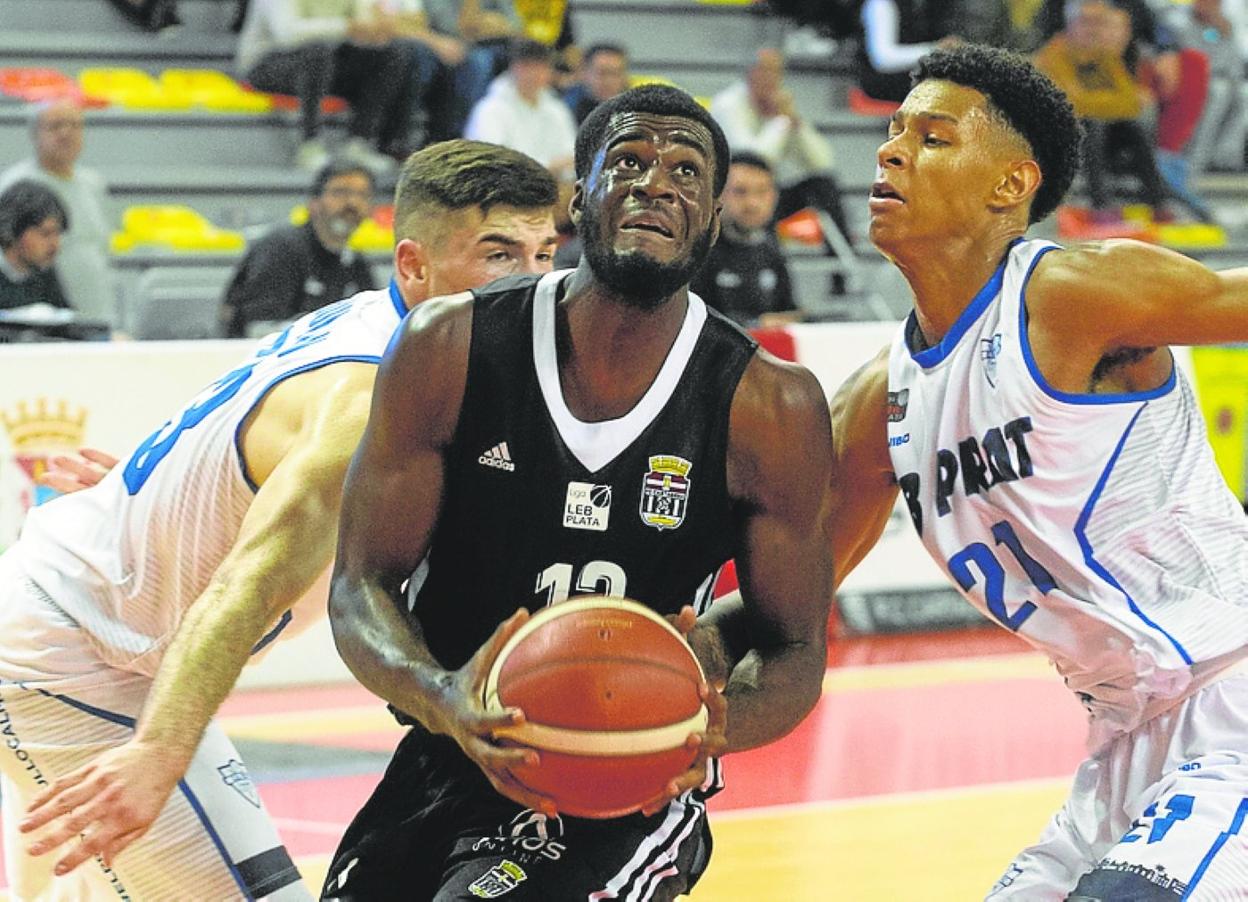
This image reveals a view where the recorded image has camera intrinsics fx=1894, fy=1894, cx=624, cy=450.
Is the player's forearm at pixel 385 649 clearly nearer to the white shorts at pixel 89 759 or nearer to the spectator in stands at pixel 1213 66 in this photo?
the white shorts at pixel 89 759

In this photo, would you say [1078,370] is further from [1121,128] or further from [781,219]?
[1121,128]

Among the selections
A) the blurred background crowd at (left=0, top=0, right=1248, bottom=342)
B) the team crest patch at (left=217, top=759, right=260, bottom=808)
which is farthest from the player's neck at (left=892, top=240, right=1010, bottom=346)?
the blurred background crowd at (left=0, top=0, right=1248, bottom=342)

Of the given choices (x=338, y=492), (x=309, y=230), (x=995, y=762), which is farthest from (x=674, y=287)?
(x=309, y=230)

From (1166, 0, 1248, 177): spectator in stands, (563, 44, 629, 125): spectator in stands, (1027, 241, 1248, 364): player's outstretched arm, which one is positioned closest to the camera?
(1027, 241, 1248, 364): player's outstretched arm

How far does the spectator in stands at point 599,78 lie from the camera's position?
40.0 feet

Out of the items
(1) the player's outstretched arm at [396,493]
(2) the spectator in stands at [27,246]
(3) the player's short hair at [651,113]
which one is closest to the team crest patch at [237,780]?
(1) the player's outstretched arm at [396,493]

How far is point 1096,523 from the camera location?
3830 mm

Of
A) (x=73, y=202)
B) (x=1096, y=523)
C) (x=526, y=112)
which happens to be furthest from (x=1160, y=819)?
(x=526, y=112)

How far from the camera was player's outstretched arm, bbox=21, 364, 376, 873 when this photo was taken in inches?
122

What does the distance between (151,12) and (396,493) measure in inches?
403

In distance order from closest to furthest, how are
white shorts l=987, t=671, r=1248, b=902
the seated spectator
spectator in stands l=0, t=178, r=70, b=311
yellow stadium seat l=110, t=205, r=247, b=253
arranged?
1. white shorts l=987, t=671, r=1248, b=902
2. spectator in stands l=0, t=178, r=70, b=311
3. the seated spectator
4. yellow stadium seat l=110, t=205, r=247, b=253

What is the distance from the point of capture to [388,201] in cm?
1240

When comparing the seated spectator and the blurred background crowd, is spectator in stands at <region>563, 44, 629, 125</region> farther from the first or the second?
the seated spectator

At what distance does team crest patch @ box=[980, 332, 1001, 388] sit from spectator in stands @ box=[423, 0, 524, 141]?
839 centimetres
